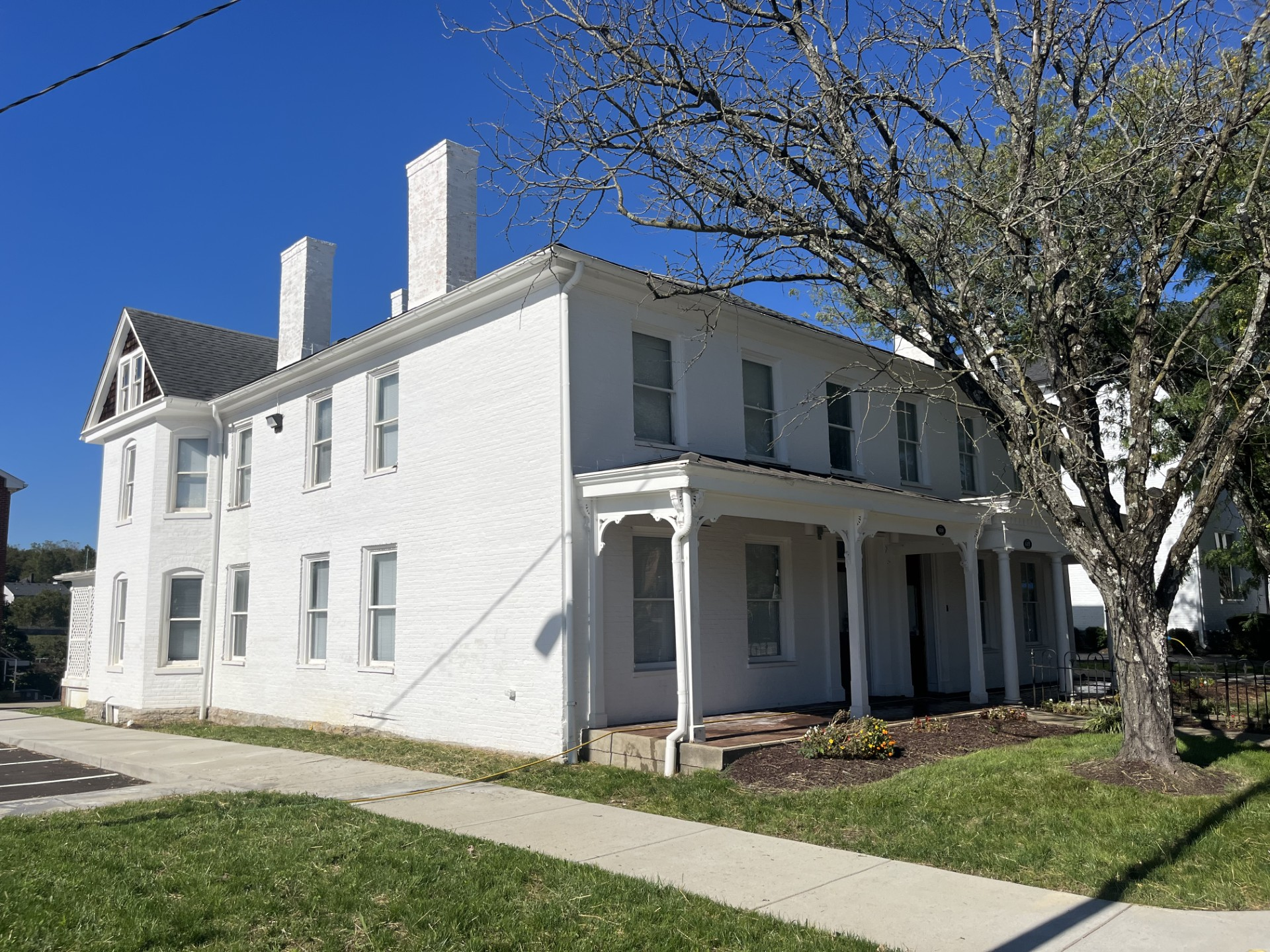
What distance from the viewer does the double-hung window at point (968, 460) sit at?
1869cm

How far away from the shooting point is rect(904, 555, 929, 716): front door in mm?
16844

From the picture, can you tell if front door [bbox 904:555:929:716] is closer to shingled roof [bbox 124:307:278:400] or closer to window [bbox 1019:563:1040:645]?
window [bbox 1019:563:1040:645]

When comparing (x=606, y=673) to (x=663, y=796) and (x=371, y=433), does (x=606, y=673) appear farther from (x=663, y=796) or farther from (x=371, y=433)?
(x=371, y=433)

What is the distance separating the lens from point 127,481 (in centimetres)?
2003

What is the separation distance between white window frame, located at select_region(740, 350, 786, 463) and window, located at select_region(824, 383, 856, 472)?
1201 mm

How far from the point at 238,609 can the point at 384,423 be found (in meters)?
5.87

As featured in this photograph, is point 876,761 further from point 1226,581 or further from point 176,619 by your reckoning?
point 1226,581

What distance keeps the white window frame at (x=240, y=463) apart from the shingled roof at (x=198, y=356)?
1206 mm

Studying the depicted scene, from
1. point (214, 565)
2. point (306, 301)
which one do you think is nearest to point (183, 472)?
point (214, 565)

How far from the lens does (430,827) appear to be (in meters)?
7.74

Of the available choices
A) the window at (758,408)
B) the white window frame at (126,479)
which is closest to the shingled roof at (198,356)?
the white window frame at (126,479)

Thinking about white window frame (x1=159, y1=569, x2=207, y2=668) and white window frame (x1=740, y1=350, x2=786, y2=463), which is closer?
white window frame (x1=740, y1=350, x2=786, y2=463)

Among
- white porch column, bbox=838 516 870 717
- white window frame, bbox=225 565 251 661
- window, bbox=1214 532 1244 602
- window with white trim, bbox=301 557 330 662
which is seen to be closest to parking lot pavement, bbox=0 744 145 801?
window with white trim, bbox=301 557 330 662

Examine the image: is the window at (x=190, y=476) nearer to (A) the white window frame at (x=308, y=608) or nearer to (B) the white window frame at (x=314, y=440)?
(B) the white window frame at (x=314, y=440)
